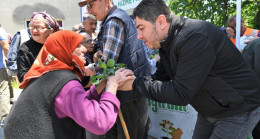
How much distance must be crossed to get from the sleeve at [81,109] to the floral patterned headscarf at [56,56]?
24 centimetres

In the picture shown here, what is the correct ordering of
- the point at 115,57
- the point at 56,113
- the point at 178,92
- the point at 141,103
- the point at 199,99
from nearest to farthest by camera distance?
the point at 56,113 < the point at 178,92 < the point at 199,99 < the point at 115,57 < the point at 141,103

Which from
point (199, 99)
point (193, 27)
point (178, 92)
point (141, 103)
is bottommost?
point (141, 103)

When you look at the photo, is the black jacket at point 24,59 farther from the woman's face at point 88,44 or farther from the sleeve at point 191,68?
the sleeve at point 191,68

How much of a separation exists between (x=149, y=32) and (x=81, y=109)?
829 mm

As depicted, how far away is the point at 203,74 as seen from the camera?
160cm

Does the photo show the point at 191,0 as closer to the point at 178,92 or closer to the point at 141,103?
the point at 141,103

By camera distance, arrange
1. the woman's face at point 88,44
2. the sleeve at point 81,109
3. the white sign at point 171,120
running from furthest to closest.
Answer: the white sign at point 171,120 < the woman's face at point 88,44 < the sleeve at point 81,109

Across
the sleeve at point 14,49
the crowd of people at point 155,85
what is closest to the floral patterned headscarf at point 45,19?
the sleeve at point 14,49

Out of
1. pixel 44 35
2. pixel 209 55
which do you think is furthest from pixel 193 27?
pixel 44 35

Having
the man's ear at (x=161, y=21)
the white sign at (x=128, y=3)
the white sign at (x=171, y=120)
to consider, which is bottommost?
the white sign at (x=171, y=120)

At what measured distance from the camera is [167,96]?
1.68 metres

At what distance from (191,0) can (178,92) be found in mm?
8714

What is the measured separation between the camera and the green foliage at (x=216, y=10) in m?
8.40

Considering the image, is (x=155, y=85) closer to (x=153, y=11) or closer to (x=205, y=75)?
(x=205, y=75)
